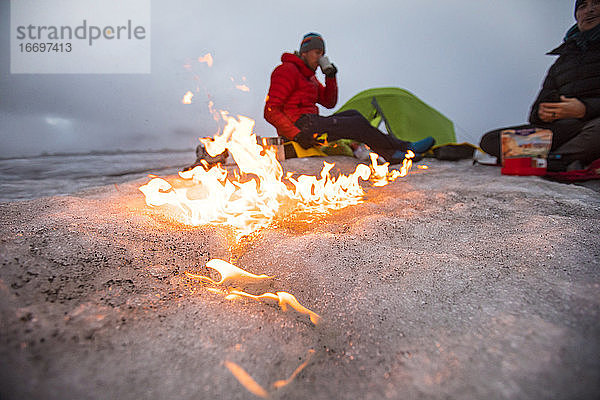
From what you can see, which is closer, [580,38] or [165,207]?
[165,207]

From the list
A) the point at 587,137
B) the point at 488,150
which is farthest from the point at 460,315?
the point at 488,150

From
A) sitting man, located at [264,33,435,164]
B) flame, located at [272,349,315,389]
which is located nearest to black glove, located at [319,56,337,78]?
sitting man, located at [264,33,435,164]

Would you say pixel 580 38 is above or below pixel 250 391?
above

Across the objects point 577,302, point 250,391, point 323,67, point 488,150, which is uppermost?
point 323,67

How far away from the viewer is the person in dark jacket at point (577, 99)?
2.81 meters

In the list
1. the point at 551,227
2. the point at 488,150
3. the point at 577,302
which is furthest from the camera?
the point at 488,150

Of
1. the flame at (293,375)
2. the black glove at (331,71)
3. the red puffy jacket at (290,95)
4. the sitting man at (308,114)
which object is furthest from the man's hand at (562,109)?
the flame at (293,375)

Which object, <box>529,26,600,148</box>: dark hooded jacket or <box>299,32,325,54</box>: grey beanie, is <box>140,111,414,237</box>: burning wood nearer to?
<box>299,32,325,54</box>: grey beanie

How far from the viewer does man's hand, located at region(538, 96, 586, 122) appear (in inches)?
114

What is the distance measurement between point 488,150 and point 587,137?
0.94 m

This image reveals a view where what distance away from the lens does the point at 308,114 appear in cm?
383

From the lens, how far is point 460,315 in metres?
0.81

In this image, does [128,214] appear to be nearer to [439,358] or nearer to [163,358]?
[163,358]

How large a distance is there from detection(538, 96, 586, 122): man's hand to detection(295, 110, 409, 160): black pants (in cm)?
157
